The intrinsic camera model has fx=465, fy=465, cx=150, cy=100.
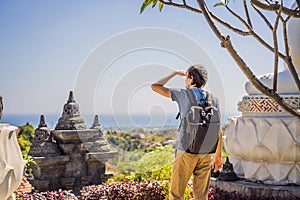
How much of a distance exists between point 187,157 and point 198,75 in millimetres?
601

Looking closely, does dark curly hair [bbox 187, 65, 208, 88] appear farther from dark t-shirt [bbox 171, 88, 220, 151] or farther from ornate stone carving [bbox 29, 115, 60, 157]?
ornate stone carving [bbox 29, 115, 60, 157]

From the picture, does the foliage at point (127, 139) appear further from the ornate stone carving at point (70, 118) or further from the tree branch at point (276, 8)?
the tree branch at point (276, 8)

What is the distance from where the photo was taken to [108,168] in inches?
303

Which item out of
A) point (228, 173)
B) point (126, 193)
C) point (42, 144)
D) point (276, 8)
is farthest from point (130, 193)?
point (276, 8)

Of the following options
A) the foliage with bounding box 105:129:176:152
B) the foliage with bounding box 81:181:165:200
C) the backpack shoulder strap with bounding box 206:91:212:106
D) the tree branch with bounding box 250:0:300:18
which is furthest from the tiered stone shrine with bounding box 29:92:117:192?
the tree branch with bounding box 250:0:300:18

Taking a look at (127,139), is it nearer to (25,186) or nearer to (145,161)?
(145,161)

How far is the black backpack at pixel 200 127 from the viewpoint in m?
3.21

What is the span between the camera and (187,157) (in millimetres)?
3309

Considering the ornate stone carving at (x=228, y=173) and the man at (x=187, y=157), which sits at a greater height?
the man at (x=187, y=157)

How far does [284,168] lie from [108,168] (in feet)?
11.9

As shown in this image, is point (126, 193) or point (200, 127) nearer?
point (200, 127)

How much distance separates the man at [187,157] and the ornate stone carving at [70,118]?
355 centimetres

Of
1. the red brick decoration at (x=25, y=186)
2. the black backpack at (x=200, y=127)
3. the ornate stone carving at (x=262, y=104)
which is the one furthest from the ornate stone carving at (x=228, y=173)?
the red brick decoration at (x=25, y=186)

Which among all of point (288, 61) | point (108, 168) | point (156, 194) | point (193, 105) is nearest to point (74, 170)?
point (108, 168)
